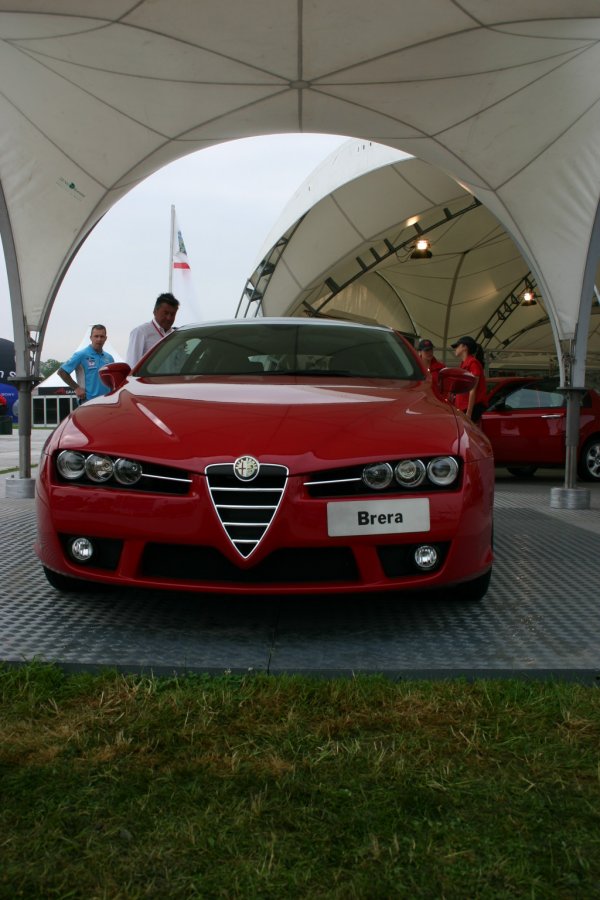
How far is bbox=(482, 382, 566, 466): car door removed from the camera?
10.1 meters

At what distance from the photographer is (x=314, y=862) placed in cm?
144

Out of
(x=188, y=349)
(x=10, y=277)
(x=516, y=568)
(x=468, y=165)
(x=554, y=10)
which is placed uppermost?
(x=554, y=10)

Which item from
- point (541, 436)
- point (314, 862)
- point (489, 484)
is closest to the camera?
point (314, 862)

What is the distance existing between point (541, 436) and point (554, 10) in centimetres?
507

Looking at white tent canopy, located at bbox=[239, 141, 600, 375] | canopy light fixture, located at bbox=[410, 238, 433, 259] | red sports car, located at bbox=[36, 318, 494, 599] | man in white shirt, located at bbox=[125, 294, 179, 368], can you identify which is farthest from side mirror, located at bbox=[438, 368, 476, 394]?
canopy light fixture, located at bbox=[410, 238, 433, 259]

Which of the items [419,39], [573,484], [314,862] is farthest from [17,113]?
[314,862]

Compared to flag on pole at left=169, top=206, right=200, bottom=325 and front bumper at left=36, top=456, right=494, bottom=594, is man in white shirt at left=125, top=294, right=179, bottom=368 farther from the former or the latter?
flag on pole at left=169, top=206, right=200, bottom=325

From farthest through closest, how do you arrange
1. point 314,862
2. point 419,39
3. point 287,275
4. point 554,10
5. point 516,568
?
point 287,275
point 419,39
point 554,10
point 516,568
point 314,862

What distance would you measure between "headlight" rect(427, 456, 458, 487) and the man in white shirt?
407cm

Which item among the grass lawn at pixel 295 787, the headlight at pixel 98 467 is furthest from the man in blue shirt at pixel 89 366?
the grass lawn at pixel 295 787

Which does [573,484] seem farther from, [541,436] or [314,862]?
[314,862]

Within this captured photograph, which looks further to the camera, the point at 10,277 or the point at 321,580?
the point at 10,277

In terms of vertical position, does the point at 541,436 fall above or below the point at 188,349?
below

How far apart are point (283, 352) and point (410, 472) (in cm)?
147
